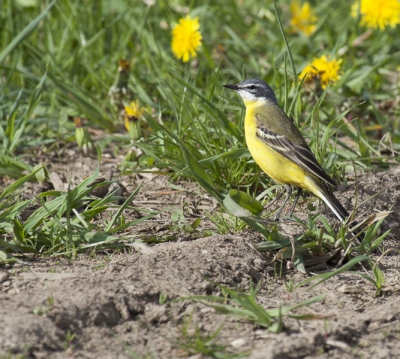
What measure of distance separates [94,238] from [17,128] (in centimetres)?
222

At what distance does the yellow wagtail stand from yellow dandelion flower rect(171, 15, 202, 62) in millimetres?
→ 1342

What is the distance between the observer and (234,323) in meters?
3.62

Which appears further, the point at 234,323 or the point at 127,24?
the point at 127,24

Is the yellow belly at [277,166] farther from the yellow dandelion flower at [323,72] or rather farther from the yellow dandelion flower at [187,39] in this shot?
the yellow dandelion flower at [187,39]

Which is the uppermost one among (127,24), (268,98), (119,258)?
(127,24)

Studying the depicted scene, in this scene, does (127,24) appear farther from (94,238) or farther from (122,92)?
(94,238)

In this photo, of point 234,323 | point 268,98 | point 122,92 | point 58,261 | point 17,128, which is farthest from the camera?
point 122,92

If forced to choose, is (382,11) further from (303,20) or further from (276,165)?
(276,165)

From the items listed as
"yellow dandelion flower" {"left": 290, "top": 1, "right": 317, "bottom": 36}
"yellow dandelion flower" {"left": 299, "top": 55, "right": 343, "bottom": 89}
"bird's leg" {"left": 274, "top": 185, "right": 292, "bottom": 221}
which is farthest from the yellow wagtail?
"yellow dandelion flower" {"left": 290, "top": 1, "right": 317, "bottom": 36}

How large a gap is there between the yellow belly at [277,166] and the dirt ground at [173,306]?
69 cm

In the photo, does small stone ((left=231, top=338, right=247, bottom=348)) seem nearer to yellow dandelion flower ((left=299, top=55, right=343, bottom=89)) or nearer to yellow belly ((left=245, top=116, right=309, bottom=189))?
yellow belly ((left=245, top=116, right=309, bottom=189))

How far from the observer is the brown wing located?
4969mm

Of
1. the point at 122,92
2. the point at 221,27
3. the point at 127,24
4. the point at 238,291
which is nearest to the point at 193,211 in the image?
the point at 238,291

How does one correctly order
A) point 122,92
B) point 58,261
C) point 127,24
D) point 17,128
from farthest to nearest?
point 127,24 → point 122,92 → point 17,128 → point 58,261
